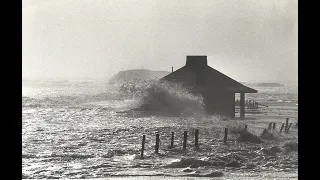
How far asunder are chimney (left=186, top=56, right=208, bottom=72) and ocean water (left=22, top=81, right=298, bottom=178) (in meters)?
0.60

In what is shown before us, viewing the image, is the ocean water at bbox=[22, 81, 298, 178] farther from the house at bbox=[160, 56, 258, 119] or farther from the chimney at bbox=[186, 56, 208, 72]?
the chimney at bbox=[186, 56, 208, 72]

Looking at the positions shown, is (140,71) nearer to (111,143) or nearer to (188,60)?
(188,60)

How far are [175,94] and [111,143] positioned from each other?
137cm

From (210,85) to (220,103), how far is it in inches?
14.2

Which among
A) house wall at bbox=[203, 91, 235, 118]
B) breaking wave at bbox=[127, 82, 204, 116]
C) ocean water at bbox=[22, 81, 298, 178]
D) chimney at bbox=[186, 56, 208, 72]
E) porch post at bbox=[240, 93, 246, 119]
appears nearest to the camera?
ocean water at bbox=[22, 81, 298, 178]

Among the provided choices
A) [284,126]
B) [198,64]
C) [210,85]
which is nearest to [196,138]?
[210,85]

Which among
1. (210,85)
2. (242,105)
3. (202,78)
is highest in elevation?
(202,78)

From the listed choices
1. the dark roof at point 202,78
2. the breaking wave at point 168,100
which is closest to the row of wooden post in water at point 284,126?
the dark roof at point 202,78

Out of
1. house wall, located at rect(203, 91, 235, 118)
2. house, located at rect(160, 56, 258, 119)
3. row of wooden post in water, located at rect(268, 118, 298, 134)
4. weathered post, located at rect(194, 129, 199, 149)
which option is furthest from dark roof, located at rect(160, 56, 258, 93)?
weathered post, located at rect(194, 129, 199, 149)

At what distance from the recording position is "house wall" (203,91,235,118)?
25.5ft

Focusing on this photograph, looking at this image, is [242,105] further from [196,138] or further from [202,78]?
[196,138]

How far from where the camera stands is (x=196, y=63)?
7434 mm
